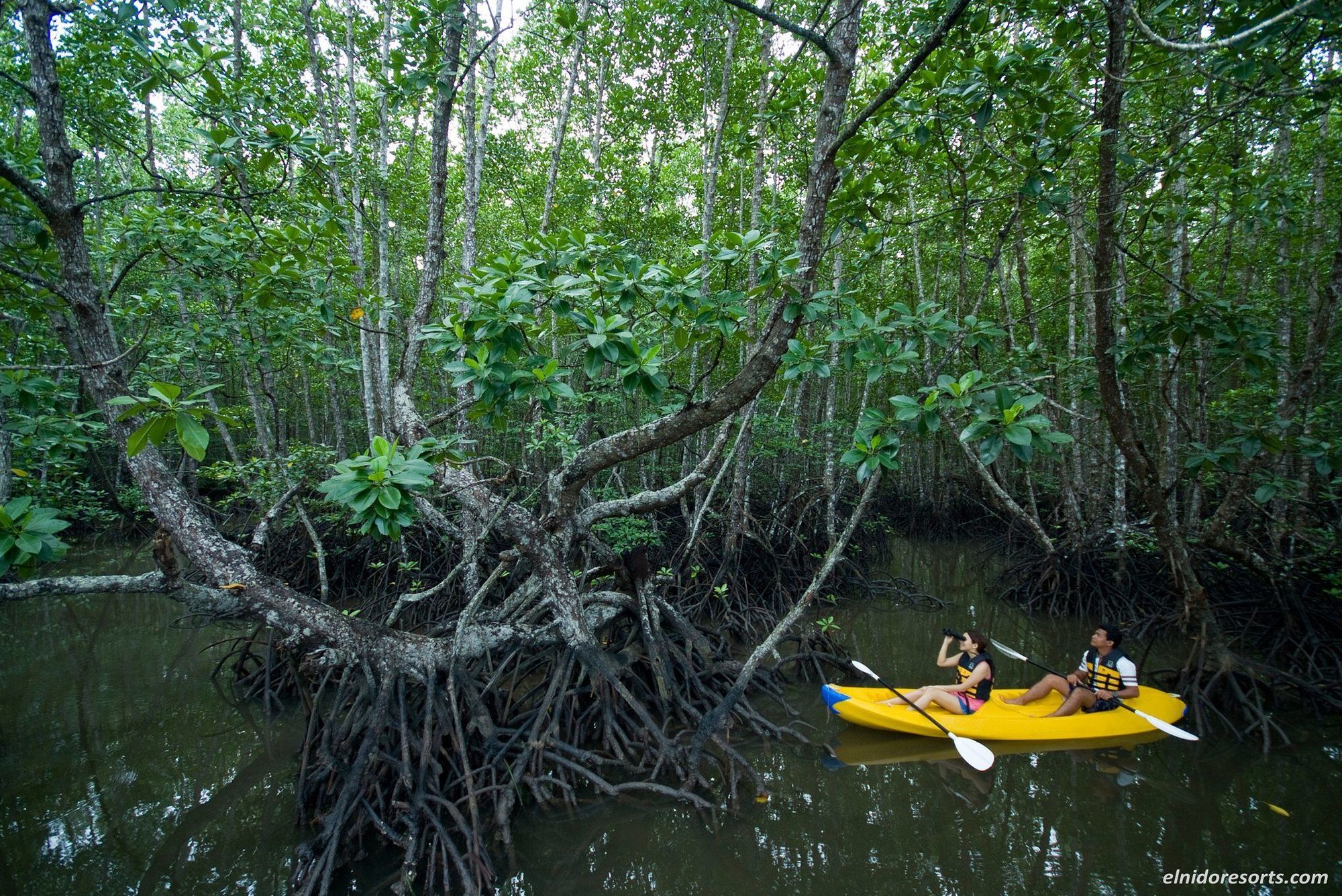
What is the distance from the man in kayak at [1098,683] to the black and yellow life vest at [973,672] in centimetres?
22

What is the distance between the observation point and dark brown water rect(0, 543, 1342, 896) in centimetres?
299

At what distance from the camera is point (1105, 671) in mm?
4289

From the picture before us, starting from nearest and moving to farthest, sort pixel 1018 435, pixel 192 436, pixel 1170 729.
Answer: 1. pixel 192 436
2. pixel 1018 435
3. pixel 1170 729

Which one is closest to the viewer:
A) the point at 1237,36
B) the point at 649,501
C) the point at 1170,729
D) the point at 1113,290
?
the point at 1237,36

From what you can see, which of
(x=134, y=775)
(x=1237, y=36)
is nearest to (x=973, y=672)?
(x=1237, y=36)

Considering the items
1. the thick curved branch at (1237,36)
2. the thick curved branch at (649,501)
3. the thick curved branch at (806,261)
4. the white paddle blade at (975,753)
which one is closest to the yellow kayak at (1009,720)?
the white paddle blade at (975,753)

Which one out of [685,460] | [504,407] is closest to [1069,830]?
[504,407]

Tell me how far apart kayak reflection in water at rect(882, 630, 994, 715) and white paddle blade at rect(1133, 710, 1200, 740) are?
3.12 ft

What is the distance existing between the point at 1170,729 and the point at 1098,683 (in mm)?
490

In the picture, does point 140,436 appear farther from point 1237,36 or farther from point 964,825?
point 964,825

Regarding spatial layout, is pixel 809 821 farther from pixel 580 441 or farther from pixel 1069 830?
pixel 580 441

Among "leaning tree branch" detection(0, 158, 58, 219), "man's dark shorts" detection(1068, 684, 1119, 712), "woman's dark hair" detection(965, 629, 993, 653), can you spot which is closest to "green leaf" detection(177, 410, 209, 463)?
"leaning tree branch" detection(0, 158, 58, 219)

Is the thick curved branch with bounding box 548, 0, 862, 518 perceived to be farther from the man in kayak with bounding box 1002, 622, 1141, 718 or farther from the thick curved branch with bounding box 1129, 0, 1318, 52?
the man in kayak with bounding box 1002, 622, 1141, 718

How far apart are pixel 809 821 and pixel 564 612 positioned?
1875 mm
